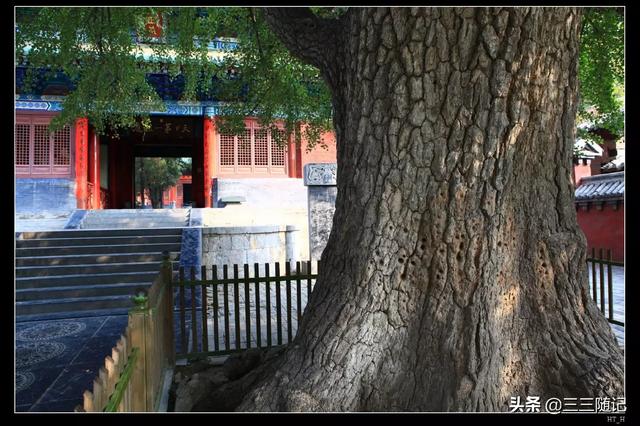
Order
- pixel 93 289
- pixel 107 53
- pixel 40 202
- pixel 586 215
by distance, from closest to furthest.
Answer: pixel 107 53
pixel 93 289
pixel 40 202
pixel 586 215

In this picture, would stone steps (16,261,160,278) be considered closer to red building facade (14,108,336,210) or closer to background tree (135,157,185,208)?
red building facade (14,108,336,210)

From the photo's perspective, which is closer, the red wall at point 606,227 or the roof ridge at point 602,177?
the red wall at point 606,227

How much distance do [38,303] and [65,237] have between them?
7.90 ft

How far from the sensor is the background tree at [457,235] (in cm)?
218

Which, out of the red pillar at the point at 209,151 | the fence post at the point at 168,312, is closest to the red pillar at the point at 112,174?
the red pillar at the point at 209,151

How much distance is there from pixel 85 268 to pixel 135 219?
3.05 m

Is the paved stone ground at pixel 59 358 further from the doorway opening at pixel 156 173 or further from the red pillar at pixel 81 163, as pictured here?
the doorway opening at pixel 156 173

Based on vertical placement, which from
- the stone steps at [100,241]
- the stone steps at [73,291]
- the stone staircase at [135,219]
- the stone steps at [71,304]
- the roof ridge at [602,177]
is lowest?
the stone steps at [71,304]

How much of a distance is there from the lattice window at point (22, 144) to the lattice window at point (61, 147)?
2.23ft

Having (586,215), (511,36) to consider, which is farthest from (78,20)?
(586,215)

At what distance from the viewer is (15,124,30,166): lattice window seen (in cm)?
1175

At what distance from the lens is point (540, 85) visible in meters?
2.21

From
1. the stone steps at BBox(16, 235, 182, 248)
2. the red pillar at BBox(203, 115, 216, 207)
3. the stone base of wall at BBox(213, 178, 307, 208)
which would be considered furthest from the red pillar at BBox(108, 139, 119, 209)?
the stone steps at BBox(16, 235, 182, 248)

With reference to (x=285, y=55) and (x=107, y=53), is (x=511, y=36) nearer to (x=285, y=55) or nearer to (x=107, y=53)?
(x=285, y=55)
